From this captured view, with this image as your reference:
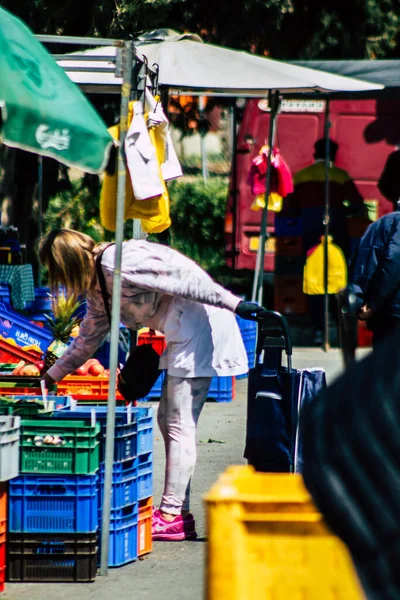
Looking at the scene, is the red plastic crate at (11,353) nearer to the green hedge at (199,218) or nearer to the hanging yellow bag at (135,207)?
the hanging yellow bag at (135,207)

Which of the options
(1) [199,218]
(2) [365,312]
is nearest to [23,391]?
(2) [365,312]

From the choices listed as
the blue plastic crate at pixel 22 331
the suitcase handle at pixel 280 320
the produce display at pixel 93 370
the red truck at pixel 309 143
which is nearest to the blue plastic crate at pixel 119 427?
the suitcase handle at pixel 280 320

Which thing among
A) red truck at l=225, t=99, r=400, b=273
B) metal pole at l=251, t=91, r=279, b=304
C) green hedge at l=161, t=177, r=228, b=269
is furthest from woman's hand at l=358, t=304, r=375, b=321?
green hedge at l=161, t=177, r=228, b=269

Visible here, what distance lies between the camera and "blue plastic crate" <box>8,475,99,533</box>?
4.74 meters

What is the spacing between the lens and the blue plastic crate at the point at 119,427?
16.0 feet

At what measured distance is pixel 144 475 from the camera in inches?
207

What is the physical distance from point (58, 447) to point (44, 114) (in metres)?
1.43

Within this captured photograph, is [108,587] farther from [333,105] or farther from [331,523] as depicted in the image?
[333,105]

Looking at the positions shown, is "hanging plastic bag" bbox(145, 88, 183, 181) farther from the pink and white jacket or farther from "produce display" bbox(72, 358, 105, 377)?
the pink and white jacket

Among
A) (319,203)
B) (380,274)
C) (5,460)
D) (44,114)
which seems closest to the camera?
(44,114)

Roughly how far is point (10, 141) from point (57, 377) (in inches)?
64.6

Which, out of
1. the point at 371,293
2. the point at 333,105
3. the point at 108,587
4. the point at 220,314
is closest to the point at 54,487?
the point at 108,587

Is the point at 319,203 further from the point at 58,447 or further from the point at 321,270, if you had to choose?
the point at 58,447

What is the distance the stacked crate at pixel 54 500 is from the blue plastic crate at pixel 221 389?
456 centimetres
